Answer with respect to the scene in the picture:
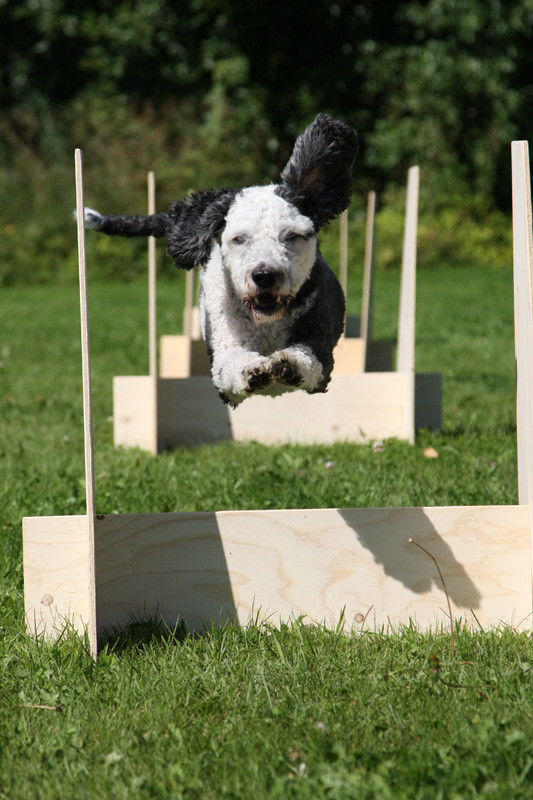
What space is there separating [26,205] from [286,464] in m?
13.8

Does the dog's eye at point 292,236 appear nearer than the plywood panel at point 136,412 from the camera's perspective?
Yes

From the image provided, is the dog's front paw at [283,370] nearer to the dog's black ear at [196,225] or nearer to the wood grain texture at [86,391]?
the dog's black ear at [196,225]

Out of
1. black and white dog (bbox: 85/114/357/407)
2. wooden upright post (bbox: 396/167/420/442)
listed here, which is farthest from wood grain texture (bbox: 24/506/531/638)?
wooden upright post (bbox: 396/167/420/442)

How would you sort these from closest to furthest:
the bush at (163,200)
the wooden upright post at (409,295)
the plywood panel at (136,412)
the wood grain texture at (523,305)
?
1. the wood grain texture at (523,305)
2. the wooden upright post at (409,295)
3. the plywood panel at (136,412)
4. the bush at (163,200)

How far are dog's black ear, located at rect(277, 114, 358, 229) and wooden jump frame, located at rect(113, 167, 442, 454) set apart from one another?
349 cm

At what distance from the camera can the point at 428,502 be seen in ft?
14.1

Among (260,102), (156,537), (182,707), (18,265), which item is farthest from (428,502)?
(260,102)

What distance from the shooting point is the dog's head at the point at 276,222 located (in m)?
2.10

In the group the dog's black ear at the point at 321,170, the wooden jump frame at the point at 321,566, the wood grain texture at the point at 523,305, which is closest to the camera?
the dog's black ear at the point at 321,170

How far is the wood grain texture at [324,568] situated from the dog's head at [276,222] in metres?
1.21

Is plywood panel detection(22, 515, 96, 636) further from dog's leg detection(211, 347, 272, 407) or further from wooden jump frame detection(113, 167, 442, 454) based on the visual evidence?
wooden jump frame detection(113, 167, 442, 454)

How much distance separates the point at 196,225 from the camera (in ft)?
7.56

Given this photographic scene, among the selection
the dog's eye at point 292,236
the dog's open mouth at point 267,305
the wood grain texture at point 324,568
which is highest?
the dog's eye at point 292,236

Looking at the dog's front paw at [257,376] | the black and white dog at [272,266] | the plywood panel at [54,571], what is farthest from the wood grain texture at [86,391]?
the dog's front paw at [257,376]
